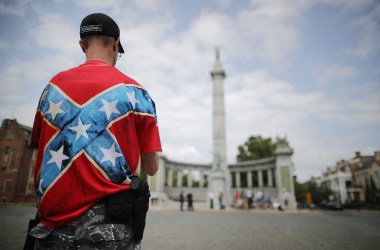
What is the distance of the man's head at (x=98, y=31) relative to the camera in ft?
6.02

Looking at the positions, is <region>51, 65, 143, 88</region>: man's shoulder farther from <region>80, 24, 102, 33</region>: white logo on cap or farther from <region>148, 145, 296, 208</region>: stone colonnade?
<region>148, 145, 296, 208</region>: stone colonnade

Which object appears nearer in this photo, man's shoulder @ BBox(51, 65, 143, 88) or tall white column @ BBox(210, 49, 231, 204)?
man's shoulder @ BBox(51, 65, 143, 88)

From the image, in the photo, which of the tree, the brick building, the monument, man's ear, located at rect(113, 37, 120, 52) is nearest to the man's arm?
man's ear, located at rect(113, 37, 120, 52)

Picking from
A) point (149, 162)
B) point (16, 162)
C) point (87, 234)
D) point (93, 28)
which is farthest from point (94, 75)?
point (16, 162)

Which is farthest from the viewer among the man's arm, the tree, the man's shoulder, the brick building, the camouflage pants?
the tree

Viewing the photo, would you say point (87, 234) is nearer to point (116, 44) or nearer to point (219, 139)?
point (116, 44)

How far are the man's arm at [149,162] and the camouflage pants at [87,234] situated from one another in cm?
44

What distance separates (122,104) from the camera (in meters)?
1.65

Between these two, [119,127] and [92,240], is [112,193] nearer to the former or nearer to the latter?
[92,240]

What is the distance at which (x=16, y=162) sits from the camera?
3.52m

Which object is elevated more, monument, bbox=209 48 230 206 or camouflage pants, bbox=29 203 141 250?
monument, bbox=209 48 230 206

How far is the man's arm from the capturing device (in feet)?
5.88

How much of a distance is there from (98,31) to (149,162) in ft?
3.44

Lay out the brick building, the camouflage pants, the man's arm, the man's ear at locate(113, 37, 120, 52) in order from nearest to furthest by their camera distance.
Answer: the camouflage pants → the man's arm → the man's ear at locate(113, 37, 120, 52) → the brick building
